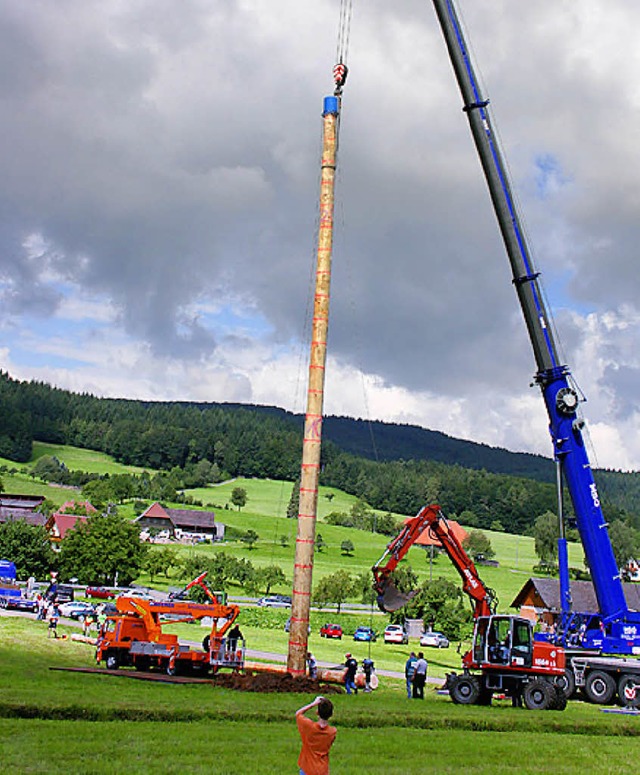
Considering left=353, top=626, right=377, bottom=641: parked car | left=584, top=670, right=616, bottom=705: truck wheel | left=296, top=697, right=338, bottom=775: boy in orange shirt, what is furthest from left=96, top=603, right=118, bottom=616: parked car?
left=353, top=626, right=377, bottom=641: parked car

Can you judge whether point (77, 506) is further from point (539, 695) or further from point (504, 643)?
point (539, 695)

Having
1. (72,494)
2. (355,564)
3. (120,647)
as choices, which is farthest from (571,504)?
(72,494)

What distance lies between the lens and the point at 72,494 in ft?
579

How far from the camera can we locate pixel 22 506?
502 feet

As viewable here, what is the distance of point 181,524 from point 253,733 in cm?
14192

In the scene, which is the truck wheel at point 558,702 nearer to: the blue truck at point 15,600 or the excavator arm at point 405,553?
the excavator arm at point 405,553

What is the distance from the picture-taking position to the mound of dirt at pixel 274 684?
75.2 ft

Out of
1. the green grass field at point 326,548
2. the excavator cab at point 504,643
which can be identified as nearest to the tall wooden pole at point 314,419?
the excavator cab at point 504,643

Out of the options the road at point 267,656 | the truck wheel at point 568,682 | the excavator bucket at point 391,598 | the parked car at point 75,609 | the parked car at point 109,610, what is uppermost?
the excavator bucket at point 391,598

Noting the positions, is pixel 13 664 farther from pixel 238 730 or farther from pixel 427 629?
pixel 427 629

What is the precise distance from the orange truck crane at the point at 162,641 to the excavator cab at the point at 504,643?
27.6ft

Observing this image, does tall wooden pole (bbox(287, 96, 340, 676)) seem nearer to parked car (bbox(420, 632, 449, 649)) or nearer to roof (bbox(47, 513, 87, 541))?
parked car (bbox(420, 632, 449, 649))

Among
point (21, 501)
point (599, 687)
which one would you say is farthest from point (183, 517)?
point (599, 687)

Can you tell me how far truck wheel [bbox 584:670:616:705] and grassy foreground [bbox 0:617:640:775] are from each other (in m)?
2.15
